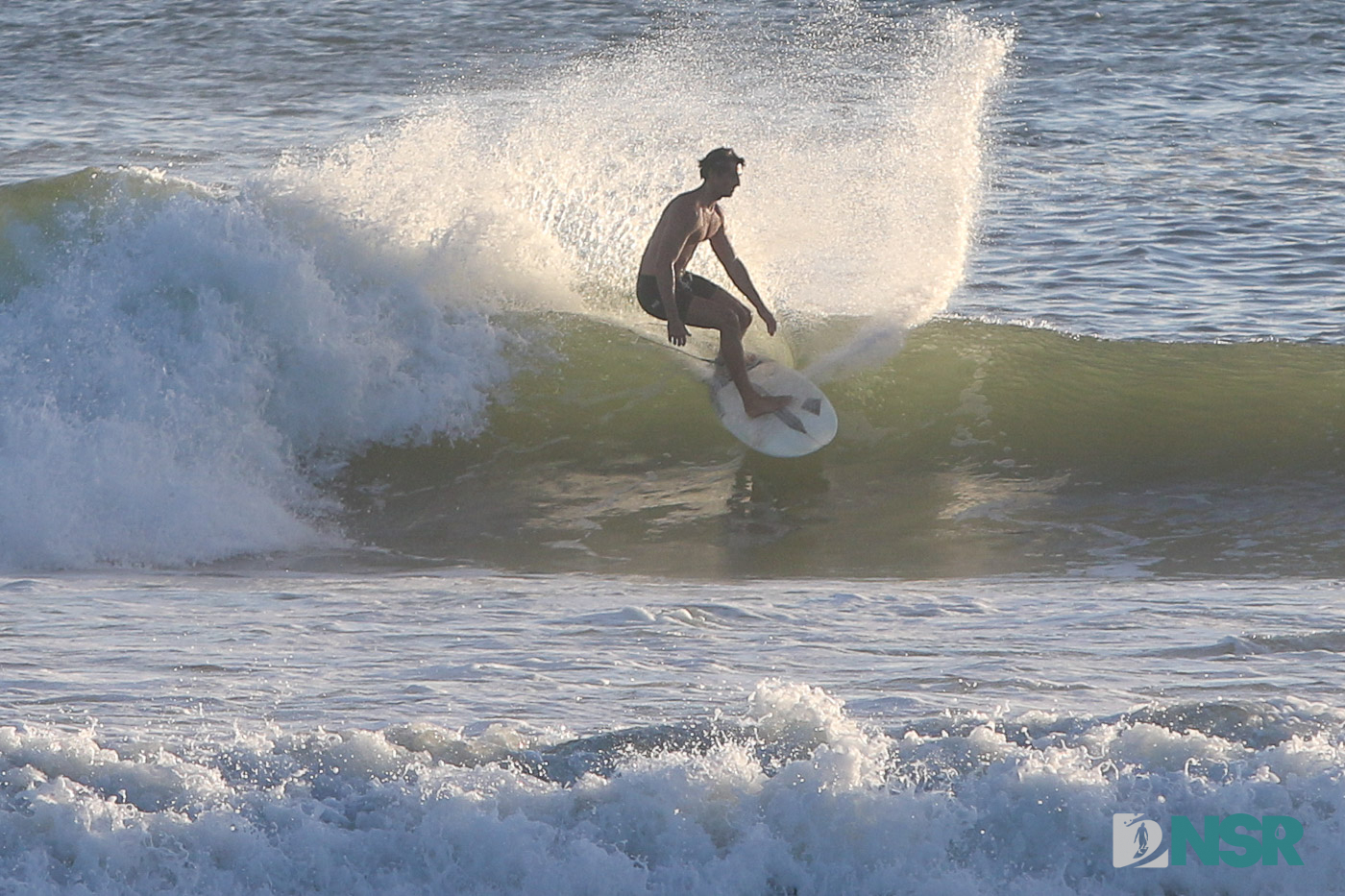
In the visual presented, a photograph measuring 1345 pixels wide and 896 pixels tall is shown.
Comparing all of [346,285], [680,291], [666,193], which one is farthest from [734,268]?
[666,193]

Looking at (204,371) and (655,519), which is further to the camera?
(204,371)

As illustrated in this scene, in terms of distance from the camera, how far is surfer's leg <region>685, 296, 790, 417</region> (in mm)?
8969

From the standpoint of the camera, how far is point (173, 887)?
4.55 metres

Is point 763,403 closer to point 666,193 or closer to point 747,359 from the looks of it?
point 747,359

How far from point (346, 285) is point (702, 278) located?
272cm

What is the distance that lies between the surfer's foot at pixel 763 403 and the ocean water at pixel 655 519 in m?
0.49

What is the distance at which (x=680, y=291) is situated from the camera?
8.95 metres

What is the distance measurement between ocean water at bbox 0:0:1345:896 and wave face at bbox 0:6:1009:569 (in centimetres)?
4

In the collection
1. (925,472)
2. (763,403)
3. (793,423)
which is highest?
(763,403)

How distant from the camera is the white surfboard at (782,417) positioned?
373 inches

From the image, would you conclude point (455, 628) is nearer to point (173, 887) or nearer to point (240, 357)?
point (173, 887)

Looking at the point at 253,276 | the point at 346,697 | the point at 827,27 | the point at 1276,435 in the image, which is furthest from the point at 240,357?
the point at 827,27

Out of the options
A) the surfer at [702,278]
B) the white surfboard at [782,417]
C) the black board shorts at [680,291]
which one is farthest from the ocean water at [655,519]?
the black board shorts at [680,291]

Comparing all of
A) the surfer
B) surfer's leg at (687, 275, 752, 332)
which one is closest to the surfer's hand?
the surfer
